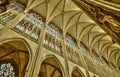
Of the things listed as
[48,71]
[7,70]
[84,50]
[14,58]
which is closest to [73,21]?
[84,50]

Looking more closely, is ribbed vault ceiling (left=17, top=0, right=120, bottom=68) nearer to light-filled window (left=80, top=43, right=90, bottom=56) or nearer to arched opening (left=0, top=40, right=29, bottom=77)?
light-filled window (left=80, top=43, right=90, bottom=56)

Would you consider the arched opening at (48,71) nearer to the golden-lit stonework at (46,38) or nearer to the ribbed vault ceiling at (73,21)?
the golden-lit stonework at (46,38)

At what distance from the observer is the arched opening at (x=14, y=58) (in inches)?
452

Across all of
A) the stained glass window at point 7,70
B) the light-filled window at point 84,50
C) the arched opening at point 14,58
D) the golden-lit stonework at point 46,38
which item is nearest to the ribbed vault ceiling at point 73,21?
the golden-lit stonework at point 46,38

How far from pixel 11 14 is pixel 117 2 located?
9.48 meters

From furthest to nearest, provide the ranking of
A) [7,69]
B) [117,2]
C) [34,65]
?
[7,69] < [34,65] < [117,2]

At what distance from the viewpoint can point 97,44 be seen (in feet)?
65.0

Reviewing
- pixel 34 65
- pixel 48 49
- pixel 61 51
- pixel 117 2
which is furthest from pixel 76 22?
pixel 117 2

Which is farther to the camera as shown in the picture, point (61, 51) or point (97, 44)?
point (97, 44)

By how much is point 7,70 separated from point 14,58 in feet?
5.61

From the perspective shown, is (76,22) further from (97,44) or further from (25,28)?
(25,28)

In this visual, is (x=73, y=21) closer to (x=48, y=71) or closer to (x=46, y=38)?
(x=46, y=38)

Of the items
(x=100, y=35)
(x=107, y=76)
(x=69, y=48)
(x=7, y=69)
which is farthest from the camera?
(x=100, y=35)

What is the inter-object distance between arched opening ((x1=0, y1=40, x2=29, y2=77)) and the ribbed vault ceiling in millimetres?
3620
